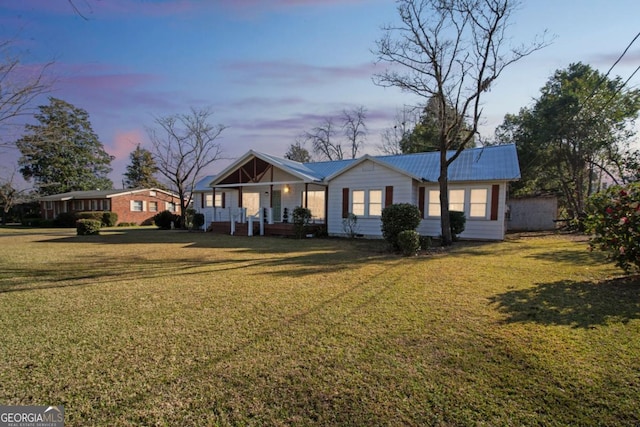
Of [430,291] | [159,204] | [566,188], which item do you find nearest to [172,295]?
[430,291]

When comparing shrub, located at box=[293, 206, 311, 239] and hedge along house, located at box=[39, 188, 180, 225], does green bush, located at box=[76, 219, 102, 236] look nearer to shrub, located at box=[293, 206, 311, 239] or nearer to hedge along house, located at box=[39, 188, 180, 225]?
shrub, located at box=[293, 206, 311, 239]

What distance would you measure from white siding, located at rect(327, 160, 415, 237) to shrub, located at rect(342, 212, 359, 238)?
0.64 ft

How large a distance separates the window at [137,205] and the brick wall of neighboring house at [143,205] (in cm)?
13

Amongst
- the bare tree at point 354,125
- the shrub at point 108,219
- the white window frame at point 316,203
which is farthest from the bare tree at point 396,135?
the shrub at point 108,219

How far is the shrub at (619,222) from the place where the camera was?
211 inches

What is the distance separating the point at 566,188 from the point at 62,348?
1112 inches

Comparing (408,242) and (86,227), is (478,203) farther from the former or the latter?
(86,227)

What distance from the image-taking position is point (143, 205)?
3284 centimetres

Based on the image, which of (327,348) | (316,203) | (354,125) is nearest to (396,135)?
(354,125)

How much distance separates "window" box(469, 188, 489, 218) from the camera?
13953 millimetres

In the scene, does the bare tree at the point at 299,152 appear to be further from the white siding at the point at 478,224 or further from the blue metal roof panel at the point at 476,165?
the white siding at the point at 478,224

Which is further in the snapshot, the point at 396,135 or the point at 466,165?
the point at 396,135

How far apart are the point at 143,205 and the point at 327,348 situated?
3546 cm

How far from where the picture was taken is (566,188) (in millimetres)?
21875
